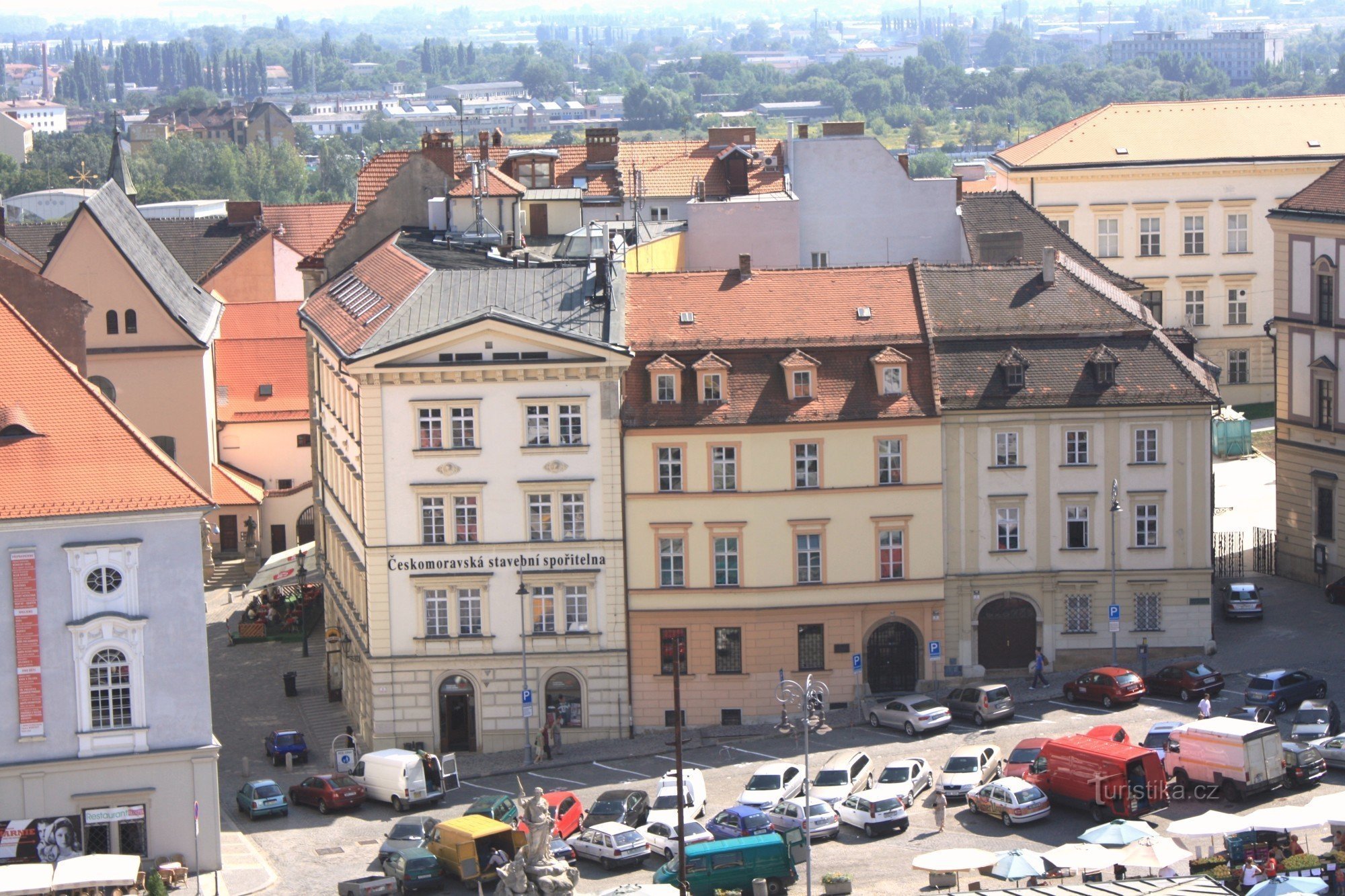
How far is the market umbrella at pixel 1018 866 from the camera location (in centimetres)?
6506

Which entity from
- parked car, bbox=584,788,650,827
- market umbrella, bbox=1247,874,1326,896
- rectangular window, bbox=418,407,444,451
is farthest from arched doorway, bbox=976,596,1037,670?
market umbrella, bbox=1247,874,1326,896

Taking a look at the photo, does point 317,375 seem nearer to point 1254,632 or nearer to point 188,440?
point 188,440

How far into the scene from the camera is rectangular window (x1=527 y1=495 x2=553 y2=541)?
84000 mm

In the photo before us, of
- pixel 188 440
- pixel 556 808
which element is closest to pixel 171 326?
pixel 188 440

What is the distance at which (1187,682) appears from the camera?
275 ft

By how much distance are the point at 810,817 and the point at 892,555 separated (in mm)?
17067

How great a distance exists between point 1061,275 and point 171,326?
49.4 metres

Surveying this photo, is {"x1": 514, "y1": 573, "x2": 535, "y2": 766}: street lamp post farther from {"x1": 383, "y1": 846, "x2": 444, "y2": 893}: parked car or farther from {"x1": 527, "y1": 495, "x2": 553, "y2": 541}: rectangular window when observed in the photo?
{"x1": 383, "y1": 846, "x2": 444, "y2": 893}: parked car

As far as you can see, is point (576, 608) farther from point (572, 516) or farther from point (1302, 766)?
point (1302, 766)

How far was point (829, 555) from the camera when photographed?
282ft

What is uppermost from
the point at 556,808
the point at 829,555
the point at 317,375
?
the point at 317,375

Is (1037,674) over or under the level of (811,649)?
under

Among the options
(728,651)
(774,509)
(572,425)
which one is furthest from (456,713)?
(774,509)

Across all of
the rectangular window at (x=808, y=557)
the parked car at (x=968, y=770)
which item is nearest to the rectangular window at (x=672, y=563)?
the rectangular window at (x=808, y=557)
